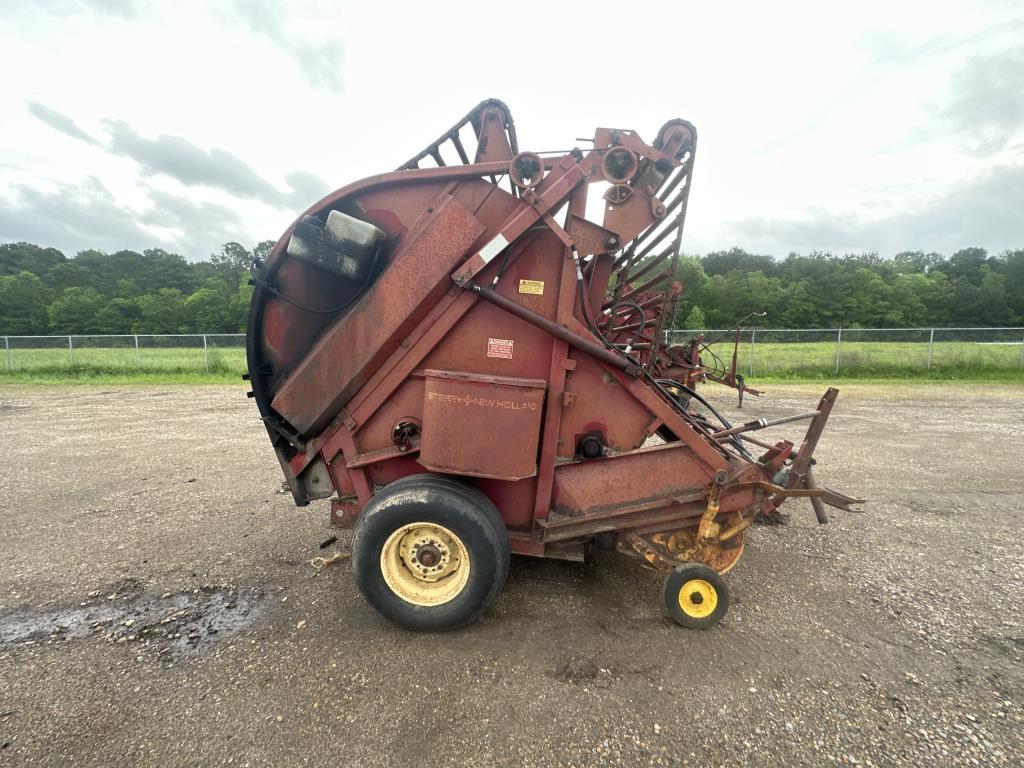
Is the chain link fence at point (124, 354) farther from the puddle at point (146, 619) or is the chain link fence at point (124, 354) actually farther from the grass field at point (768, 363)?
the puddle at point (146, 619)

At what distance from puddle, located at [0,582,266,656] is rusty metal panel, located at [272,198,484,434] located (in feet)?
4.68

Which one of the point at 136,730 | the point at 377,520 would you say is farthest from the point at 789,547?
the point at 136,730

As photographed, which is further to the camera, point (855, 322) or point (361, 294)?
point (855, 322)

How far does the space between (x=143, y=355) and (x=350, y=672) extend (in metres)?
24.4

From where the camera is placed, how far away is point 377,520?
2.84 metres

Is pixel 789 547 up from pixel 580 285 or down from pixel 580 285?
down

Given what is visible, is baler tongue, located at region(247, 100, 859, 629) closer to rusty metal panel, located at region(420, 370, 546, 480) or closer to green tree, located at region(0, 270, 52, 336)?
rusty metal panel, located at region(420, 370, 546, 480)

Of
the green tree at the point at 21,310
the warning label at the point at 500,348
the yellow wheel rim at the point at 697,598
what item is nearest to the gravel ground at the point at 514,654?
the yellow wheel rim at the point at 697,598

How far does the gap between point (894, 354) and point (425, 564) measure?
21.5m

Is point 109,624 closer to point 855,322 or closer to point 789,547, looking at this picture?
point 789,547

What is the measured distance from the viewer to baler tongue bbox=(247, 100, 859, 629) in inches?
114

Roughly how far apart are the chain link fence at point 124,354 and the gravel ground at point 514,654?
1727cm

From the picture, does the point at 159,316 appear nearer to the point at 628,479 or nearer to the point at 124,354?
the point at 124,354

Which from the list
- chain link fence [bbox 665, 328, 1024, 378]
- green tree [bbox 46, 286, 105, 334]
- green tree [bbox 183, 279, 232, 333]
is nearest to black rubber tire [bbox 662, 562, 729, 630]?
chain link fence [bbox 665, 328, 1024, 378]
